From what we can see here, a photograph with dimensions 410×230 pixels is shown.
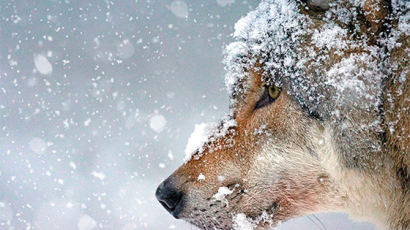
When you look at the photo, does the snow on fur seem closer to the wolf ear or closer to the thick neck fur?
the thick neck fur

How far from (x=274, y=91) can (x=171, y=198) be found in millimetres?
1176

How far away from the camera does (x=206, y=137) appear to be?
316 cm

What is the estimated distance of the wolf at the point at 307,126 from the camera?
2.35 metres

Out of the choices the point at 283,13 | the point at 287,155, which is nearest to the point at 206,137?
the point at 287,155

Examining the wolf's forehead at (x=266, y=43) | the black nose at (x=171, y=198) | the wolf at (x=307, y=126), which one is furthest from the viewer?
the black nose at (x=171, y=198)

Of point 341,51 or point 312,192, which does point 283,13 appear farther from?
point 312,192

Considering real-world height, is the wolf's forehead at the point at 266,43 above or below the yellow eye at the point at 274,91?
above

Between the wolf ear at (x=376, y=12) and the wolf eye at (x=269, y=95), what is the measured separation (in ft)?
2.36

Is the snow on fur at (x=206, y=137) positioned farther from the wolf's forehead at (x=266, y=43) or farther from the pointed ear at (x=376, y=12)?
the pointed ear at (x=376, y=12)

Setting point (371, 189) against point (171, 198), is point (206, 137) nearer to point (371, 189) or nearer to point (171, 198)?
point (171, 198)

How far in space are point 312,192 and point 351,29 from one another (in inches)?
47.6

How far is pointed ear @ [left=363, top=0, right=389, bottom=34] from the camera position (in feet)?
7.72

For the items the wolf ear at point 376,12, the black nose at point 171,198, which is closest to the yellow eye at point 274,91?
the wolf ear at point 376,12

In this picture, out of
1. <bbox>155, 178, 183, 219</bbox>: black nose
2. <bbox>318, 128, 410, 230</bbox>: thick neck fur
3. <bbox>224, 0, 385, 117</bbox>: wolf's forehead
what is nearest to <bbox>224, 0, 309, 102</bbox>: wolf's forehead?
<bbox>224, 0, 385, 117</bbox>: wolf's forehead
